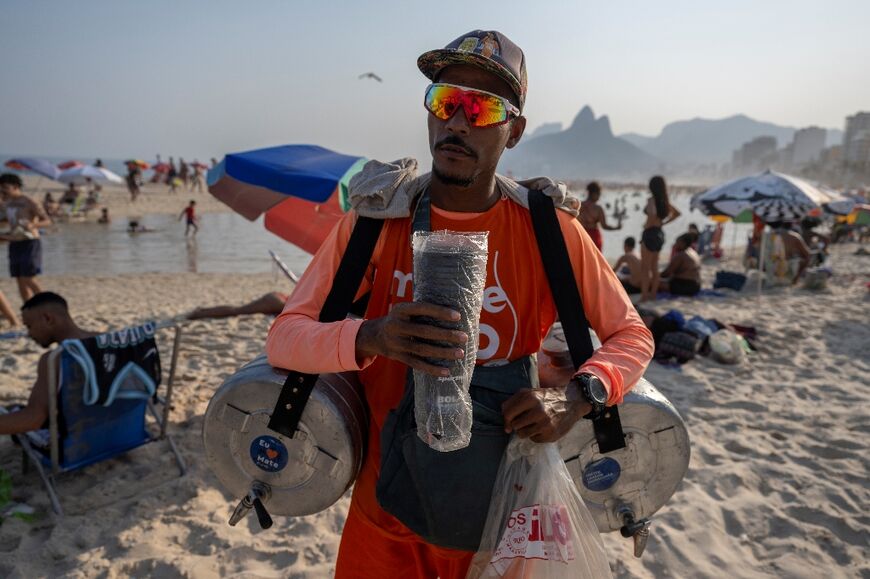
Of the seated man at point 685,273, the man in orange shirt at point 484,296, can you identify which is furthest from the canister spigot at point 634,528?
the seated man at point 685,273

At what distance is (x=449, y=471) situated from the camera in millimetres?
1252

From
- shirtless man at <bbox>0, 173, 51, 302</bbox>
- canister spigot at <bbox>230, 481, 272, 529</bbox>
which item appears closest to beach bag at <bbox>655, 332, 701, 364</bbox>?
canister spigot at <bbox>230, 481, 272, 529</bbox>

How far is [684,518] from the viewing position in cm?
326

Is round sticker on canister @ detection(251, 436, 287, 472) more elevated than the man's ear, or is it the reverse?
the man's ear

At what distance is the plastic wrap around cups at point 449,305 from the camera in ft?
3.35

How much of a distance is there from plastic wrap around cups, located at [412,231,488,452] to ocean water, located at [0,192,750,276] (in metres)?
13.4

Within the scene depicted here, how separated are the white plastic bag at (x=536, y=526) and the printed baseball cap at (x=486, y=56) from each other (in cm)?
90

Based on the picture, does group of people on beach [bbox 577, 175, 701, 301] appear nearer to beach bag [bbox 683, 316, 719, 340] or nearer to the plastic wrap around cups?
beach bag [bbox 683, 316, 719, 340]

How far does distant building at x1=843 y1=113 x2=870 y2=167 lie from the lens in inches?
3680

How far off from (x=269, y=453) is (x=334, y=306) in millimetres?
438

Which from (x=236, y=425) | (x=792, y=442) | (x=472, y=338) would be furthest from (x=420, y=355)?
(x=792, y=442)

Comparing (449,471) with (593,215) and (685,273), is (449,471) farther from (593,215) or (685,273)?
(685,273)

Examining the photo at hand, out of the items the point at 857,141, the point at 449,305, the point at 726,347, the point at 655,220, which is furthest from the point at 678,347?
the point at 857,141

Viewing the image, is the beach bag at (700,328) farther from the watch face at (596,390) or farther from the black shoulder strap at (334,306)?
the black shoulder strap at (334,306)
